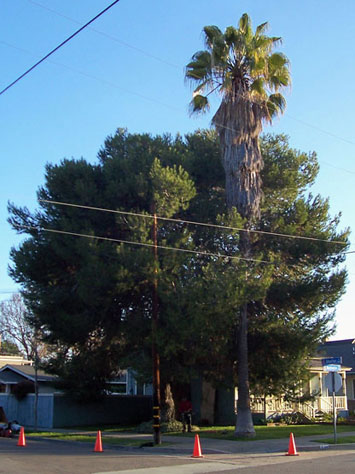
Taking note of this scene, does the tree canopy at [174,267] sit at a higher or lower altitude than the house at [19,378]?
higher

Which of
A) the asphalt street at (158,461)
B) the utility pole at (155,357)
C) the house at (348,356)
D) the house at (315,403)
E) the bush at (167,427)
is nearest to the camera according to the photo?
the asphalt street at (158,461)

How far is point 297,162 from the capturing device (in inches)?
1156

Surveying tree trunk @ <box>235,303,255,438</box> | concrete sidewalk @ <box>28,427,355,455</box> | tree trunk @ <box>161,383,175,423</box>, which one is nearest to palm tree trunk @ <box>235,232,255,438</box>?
tree trunk @ <box>235,303,255,438</box>

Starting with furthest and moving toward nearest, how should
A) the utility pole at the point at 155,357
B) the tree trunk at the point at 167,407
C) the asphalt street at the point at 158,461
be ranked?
the tree trunk at the point at 167,407, the utility pole at the point at 155,357, the asphalt street at the point at 158,461

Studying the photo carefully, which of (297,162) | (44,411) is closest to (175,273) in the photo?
(297,162)

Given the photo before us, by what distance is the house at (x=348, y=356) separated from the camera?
1686 inches

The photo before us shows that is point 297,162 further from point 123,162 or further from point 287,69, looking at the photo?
point 123,162

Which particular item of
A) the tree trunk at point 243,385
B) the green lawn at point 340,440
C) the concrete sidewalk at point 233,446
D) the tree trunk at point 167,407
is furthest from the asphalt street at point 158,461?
the tree trunk at point 167,407

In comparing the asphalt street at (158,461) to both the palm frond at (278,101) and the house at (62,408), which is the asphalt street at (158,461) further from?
the palm frond at (278,101)

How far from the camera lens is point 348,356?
44.5m

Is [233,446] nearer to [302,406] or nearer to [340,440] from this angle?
[340,440]

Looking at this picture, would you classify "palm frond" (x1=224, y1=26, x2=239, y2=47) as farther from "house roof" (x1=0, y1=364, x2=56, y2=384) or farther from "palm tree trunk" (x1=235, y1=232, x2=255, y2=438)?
Result: "house roof" (x1=0, y1=364, x2=56, y2=384)

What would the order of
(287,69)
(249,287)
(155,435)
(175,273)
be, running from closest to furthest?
(155,435), (249,287), (175,273), (287,69)

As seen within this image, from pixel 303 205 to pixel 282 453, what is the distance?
1203cm
